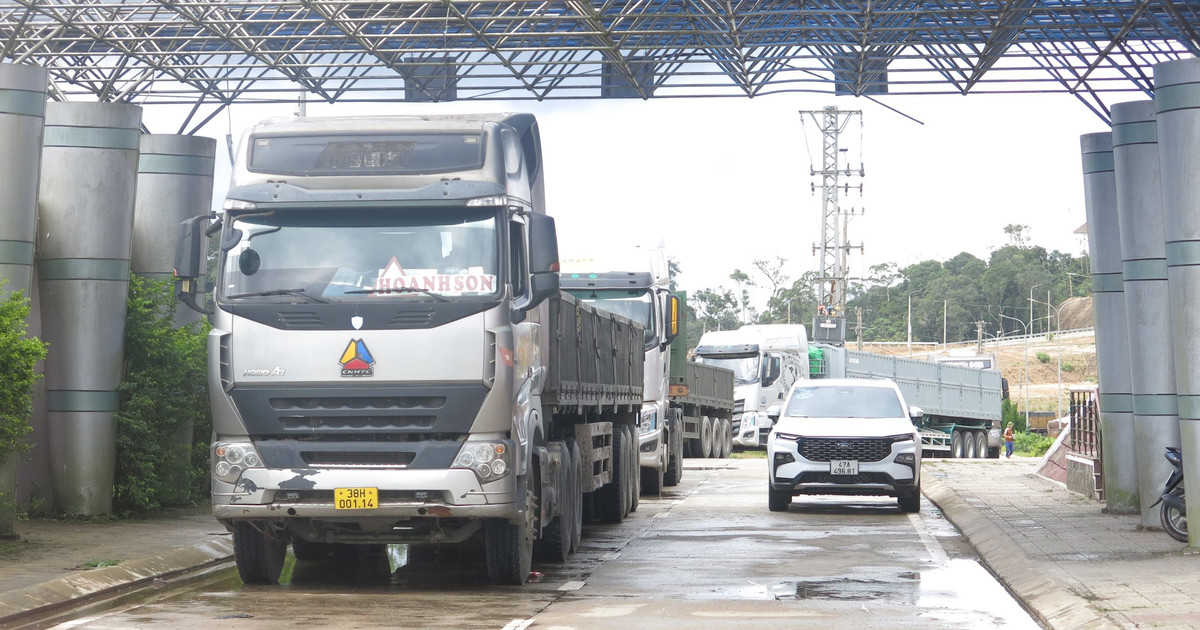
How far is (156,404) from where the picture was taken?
51.5 feet

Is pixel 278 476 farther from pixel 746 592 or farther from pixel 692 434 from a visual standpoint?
pixel 692 434

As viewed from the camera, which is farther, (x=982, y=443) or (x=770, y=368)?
(x=982, y=443)

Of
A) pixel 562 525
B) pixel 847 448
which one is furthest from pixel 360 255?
pixel 847 448

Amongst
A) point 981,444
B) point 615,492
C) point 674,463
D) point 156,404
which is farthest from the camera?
point 981,444

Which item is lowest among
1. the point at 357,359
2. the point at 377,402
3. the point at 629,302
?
the point at 377,402

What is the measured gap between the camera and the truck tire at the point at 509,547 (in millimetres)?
10898

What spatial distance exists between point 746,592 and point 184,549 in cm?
494

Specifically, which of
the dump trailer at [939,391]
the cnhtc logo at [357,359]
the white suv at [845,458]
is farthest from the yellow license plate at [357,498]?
the dump trailer at [939,391]

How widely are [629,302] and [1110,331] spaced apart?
659 cm

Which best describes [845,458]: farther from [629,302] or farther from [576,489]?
[576,489]

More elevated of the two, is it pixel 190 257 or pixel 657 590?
pixel 190 257

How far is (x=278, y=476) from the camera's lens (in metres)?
10.2

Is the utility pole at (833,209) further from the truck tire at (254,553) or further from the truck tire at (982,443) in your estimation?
the truck tire at (254,553)

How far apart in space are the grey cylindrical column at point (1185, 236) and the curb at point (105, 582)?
8410mm
